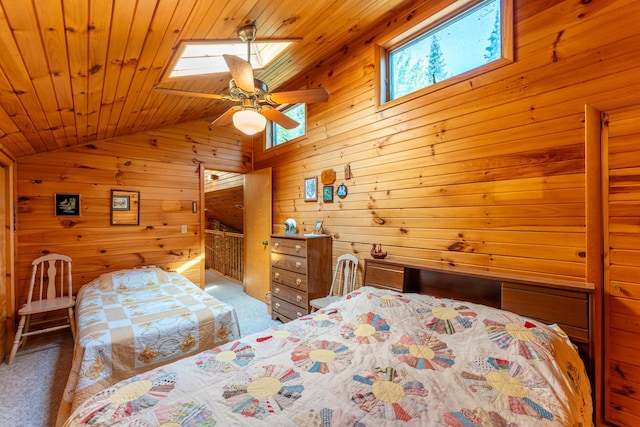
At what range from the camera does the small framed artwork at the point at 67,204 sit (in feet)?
10.2

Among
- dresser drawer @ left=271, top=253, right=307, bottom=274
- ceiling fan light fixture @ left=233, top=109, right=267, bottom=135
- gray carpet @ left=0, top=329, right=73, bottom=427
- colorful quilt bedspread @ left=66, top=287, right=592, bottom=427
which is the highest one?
ceiling fan light fixture @ left=233, top=109, right=267, bottom=135

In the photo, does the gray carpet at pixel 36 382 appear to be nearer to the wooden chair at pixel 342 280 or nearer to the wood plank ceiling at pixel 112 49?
the wood plank ceiling at pixel 112 49

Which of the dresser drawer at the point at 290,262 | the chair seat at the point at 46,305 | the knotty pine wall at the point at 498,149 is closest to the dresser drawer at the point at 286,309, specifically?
the dresser drawer at the point at 290,262

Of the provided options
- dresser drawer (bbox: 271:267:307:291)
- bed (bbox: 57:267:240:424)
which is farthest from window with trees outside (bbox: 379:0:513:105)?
bed (bbox: 57:267:240:424)

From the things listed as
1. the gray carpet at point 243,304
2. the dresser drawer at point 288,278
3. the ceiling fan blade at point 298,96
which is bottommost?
the gray carpet at point 243,304

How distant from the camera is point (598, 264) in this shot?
1.62 meters

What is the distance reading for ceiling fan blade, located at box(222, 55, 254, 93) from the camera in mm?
1685

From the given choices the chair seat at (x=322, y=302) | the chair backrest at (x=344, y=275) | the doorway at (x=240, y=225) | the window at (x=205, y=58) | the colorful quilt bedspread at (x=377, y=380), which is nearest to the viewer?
the colorful quilt bedspread at (x=377, y=380)

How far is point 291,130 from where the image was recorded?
156 inches

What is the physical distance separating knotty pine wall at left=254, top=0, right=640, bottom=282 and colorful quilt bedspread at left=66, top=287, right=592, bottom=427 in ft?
2.09

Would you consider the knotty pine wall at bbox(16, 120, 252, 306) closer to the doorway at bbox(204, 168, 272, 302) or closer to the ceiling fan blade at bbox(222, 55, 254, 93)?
the doorway at bbox(204, 168, 272, 302)

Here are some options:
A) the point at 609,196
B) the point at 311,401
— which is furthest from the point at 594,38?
the point at 311,401

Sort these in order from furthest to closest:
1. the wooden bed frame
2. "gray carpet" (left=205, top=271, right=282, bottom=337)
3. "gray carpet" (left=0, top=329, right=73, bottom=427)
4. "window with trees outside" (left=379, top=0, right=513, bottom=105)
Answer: "gray carpet" (left=205, top=271, right=282, bottom=337), "window with trees outside" (left=379, top=0, right=513, bottom=105), "gray carpet" (left=0, top=329, right=73, bottom=427), the wooden bed frame

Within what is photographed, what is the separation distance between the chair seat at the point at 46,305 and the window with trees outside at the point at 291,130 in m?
3.11
